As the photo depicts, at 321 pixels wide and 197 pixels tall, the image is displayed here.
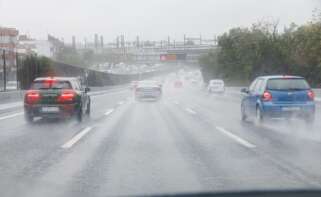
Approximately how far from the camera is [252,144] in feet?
45.0

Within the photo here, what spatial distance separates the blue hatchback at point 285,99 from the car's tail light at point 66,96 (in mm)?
6195

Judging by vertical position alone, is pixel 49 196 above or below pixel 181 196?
below

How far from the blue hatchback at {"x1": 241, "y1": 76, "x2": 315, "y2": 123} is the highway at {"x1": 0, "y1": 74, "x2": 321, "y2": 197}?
0.43 meters

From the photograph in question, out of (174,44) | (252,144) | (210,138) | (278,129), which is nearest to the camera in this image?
(252,144)

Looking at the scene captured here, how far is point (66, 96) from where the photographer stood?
826 inches

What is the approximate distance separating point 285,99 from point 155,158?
8.65m

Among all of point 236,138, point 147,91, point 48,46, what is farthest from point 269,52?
point 236,138

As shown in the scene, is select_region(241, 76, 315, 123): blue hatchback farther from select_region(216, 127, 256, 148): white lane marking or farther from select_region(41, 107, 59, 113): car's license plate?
select_region(41, 107, 59, 113): car's license plate

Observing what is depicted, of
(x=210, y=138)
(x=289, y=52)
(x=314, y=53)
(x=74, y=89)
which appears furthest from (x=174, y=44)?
(x=210, y=138)

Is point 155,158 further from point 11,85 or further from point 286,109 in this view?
point 11,85

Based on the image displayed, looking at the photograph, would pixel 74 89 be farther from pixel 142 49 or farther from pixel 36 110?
pixel 142 49

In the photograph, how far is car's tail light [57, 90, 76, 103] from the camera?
20.9 meters

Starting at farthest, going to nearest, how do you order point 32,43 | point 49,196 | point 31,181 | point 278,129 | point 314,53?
point 32,43 → point 314,53 → point 278,129 → point 31,181 → point 49,196

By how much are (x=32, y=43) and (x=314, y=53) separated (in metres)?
67.3
